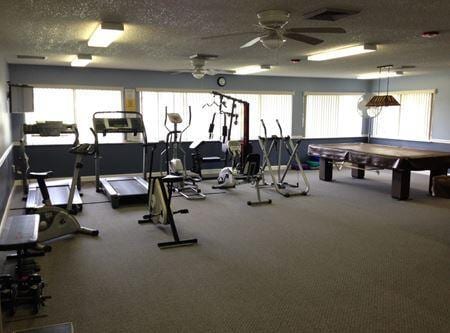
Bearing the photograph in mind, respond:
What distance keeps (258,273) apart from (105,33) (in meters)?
2.95

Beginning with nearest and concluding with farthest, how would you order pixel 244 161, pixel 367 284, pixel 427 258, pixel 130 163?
pixel 367 284 < pixel 427 258 < pixel 244 161 < pixel 130 163

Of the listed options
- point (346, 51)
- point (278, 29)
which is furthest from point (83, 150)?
point (346, 51)

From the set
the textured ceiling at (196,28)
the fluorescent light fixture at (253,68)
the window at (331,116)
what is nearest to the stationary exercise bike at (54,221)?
the textured ceiling at (196,28)

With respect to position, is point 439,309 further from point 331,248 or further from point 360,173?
point 360,173

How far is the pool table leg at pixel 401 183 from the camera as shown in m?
6.76

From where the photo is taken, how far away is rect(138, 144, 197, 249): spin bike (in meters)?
4.57

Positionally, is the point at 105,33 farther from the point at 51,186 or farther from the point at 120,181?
the point at 51,186

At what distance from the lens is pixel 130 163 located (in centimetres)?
885

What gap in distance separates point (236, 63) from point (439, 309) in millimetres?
5345

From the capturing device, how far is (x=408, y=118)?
10.1 metres

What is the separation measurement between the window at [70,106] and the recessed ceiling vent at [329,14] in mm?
5928

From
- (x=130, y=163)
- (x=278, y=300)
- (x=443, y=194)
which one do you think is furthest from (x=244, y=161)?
(x=278, y=300)

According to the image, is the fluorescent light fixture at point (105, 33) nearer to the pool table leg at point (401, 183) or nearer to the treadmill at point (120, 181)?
the treadmill at point (120, 181)

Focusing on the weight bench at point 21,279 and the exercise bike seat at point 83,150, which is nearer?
the weight bench at point 21,279
